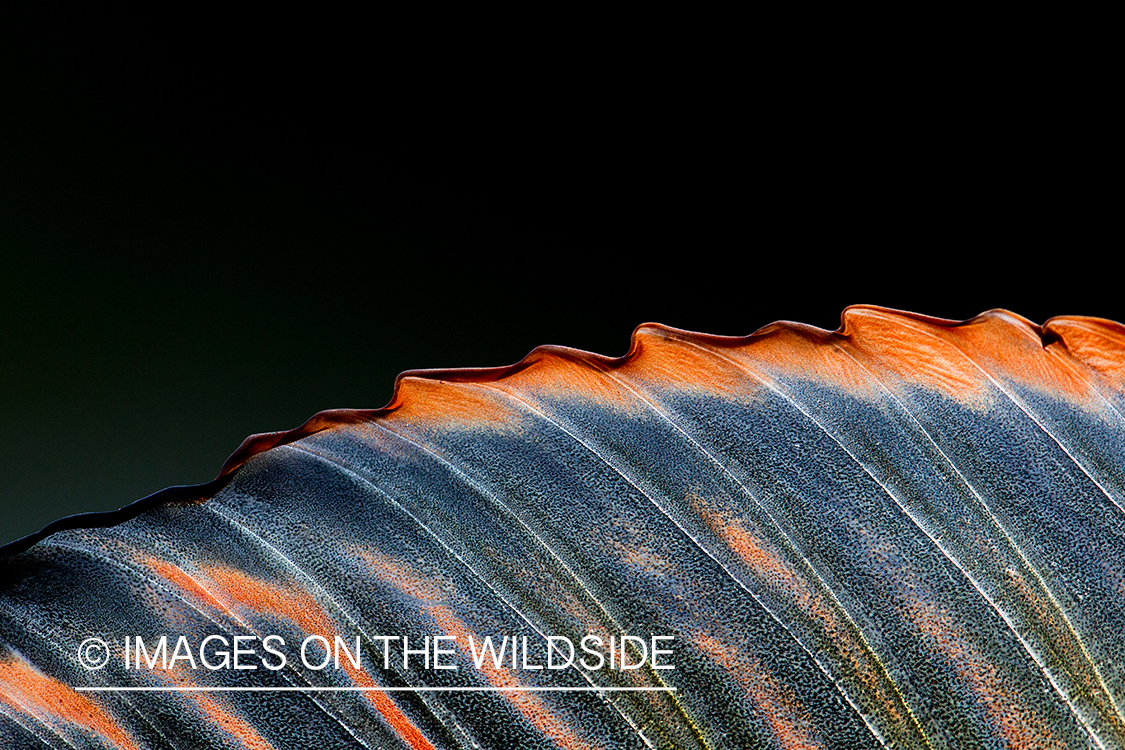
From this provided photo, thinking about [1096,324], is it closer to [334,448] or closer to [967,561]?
[967,561]

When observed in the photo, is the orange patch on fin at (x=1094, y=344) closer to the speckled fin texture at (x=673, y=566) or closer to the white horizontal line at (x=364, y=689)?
the speckled fin texture at (x=673, y=566)

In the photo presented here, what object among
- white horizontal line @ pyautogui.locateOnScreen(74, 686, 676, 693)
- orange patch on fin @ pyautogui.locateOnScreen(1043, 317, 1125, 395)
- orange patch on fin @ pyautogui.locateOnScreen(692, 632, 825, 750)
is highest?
orange patch on fin @ pyautogui.locateOnScreen(1043, 317, 1125, 395)

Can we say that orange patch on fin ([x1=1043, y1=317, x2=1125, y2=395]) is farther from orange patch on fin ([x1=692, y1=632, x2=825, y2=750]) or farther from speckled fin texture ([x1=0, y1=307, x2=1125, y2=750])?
orange patch on fin ([x1=692, y1=632, x2=825, y2=750])

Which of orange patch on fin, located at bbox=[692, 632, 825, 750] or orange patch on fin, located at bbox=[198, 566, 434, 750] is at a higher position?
orange patch on fin, located at bbox=[198, 566, 434, 750]

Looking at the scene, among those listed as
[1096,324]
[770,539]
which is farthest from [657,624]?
[1096,324]

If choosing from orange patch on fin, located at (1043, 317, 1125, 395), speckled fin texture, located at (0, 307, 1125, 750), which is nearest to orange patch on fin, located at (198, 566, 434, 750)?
speckled fin texture, located at (0, 307, 1125, 750)

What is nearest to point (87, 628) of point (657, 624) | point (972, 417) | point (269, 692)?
point (269, 692)

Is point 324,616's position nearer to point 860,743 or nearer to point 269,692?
point 269,692

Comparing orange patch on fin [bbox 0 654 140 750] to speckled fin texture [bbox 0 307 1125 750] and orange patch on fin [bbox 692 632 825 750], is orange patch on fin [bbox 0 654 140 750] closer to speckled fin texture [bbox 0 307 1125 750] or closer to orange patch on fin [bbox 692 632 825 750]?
speckled fin texture [bbox 0 307 1125 750]

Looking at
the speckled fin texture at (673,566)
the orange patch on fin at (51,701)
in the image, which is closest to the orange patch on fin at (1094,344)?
the speckled fin texture at (673,566)
